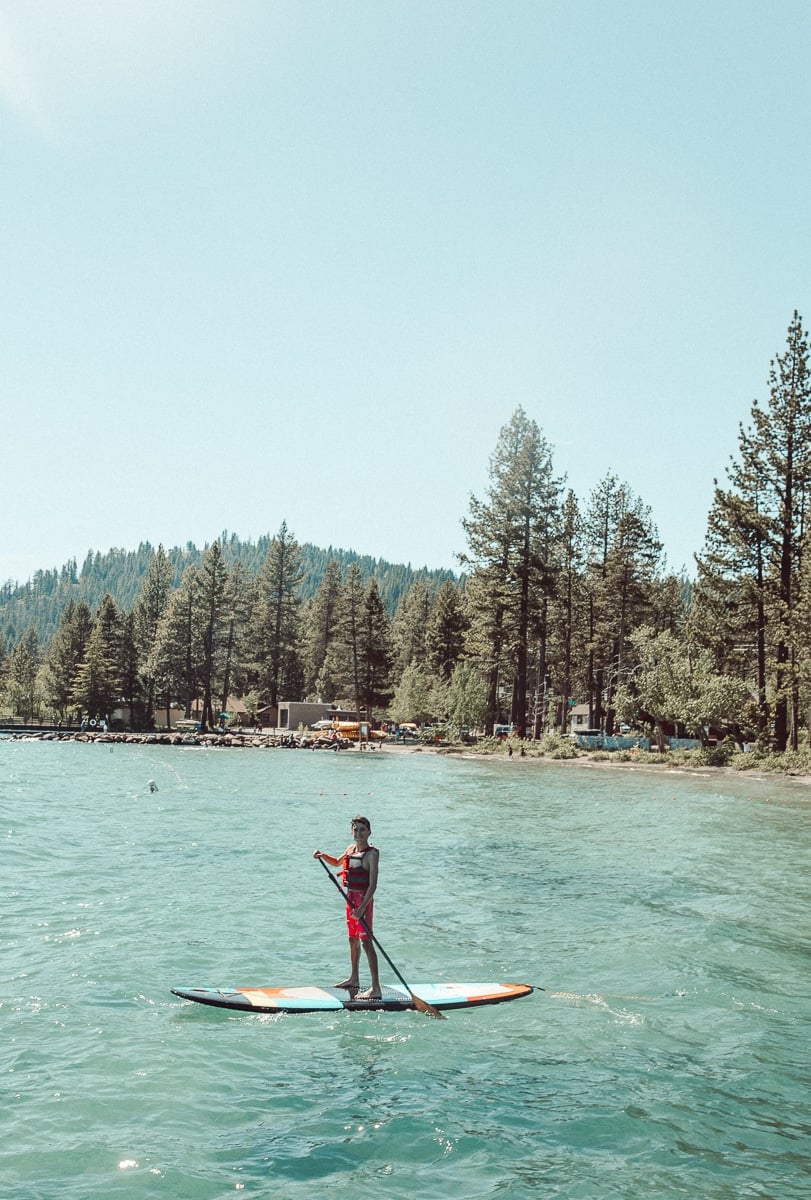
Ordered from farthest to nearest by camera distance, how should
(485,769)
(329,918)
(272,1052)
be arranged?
(485,769) < (329,918) < (272,1052)

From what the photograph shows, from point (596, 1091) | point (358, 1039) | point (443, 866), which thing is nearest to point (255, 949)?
point (358, 1039)

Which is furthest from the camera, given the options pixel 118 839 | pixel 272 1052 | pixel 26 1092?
pixel 118 839

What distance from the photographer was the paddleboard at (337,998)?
33.7 feet

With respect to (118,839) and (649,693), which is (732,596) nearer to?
(649,693)

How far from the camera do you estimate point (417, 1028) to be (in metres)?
10.4

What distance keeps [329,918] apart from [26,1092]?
778 cm

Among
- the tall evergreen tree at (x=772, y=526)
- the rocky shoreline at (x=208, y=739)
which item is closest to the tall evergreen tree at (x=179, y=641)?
the rocky shoreline at (x=208, y=739)

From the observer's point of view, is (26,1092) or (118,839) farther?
(118,839)

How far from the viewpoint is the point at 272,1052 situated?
9.59 m

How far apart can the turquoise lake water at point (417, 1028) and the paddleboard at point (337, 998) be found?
0.24m

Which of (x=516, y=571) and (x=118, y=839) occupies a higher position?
(x=516, y=571)

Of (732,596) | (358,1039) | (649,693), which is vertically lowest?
(358,1039)

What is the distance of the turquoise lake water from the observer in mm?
7160

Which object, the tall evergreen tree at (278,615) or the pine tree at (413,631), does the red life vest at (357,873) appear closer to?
the tall evergreen tree at (278,615)
